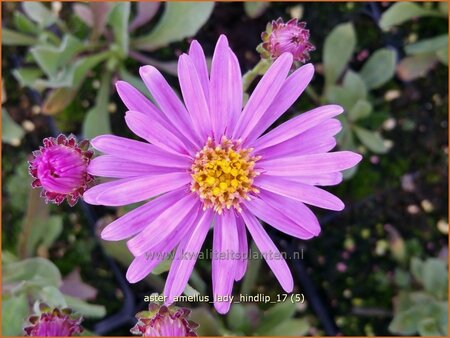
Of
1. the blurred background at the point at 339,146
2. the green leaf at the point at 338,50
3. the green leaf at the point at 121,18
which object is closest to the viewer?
the green leaf at the point at 121,18

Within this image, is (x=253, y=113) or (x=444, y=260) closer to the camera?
(x=253, y=113)

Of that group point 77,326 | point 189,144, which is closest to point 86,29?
point 189,144

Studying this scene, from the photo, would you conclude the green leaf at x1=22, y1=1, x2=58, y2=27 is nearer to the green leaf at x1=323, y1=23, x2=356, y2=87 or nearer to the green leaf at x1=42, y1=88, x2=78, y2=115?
the green leaf at x1=42, y1=88, x2=78, y2=115

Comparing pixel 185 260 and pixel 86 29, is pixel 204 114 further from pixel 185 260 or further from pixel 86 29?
pixel 86 29

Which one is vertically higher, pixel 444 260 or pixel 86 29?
pixel 86 29

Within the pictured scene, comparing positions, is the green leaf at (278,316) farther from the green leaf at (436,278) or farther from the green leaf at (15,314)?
the green leaf at (15,314)

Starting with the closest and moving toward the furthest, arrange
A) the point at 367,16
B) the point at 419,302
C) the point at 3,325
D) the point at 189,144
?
1. the point at 189,144
2. the point at 3,325
3. the point at 419,302
4. the point at 367,16

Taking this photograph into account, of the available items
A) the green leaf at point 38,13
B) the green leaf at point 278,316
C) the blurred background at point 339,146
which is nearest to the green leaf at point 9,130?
the blurred background at point 339,146

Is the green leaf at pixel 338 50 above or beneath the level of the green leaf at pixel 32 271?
above
